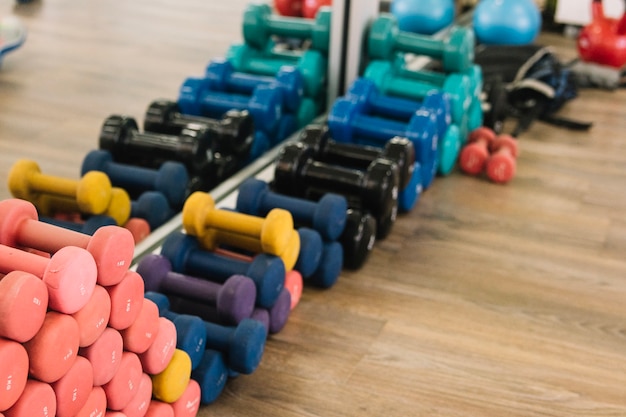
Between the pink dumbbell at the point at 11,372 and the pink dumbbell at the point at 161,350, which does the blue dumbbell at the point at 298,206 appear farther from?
the pink dumbbell at the point at 11,372

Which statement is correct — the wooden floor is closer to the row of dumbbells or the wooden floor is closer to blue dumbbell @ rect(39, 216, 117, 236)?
the row of dumbbells

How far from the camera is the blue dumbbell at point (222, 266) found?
180cm

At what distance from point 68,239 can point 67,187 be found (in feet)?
2.19

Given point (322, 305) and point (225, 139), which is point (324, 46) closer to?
point (225, 139)

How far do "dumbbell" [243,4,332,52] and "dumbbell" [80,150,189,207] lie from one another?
84cm

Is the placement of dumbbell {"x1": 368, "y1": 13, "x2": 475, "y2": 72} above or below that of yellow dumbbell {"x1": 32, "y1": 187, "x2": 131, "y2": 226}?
above

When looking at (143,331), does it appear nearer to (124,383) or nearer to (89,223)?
(124,383)

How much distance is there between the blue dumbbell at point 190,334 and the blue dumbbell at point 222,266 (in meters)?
0.19

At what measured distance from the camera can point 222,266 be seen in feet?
6.16

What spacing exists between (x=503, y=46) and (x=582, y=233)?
1.46 m

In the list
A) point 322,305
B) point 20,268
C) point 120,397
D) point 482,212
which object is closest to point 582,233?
point 482,212

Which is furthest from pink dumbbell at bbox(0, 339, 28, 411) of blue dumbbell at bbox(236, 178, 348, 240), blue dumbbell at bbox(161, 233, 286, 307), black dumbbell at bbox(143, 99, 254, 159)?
black dumbbell at bbox(143, 99, 254, 159)

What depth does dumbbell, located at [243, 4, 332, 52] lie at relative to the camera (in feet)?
9.41

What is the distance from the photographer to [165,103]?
8.21 ft
